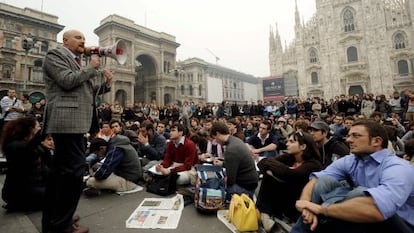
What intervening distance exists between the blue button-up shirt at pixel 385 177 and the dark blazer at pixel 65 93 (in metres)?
2.44

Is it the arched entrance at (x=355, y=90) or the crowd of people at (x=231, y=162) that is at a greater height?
the arched entrance at (x=355, y=90)

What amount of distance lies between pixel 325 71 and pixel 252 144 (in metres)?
32.4

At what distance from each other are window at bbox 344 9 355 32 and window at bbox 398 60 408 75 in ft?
24.9

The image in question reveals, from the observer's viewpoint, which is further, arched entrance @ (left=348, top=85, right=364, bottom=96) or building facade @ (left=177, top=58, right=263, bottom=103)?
building facade @ (left=177, top=58, right=263, bottom=103)

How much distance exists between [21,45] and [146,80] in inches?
586

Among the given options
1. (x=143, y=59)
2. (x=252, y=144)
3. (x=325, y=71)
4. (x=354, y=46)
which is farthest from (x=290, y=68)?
(x=252, y=144)

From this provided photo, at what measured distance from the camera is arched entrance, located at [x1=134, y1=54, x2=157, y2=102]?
3419 cm

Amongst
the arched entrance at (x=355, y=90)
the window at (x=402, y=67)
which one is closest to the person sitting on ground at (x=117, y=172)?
the arched entrance at (x=355, y=90)

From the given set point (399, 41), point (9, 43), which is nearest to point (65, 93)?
point (9, 43)

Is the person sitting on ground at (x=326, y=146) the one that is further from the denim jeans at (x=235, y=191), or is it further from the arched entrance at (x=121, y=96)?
the arched entrance at (x=121, y=96)

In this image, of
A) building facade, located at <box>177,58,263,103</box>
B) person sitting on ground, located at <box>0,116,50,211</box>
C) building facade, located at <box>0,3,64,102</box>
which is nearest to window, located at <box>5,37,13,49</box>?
building facade, located at <box>0,3,64,102</box>

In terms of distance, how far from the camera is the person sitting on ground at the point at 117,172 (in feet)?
13.0

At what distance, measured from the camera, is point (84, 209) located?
3.38m

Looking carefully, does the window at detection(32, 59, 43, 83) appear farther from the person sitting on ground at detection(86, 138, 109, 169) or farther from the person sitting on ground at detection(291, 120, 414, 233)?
the person sitting on ground at detection(291, 120, 414, 233)
